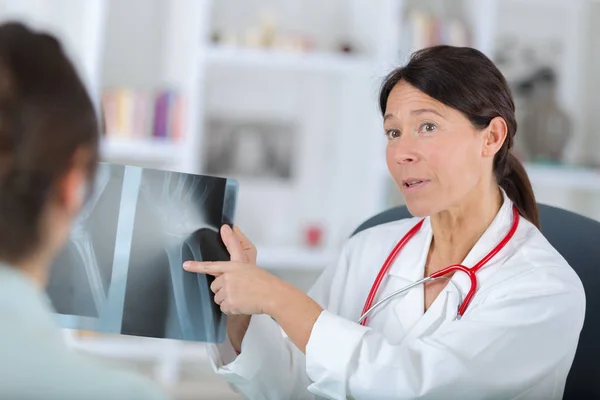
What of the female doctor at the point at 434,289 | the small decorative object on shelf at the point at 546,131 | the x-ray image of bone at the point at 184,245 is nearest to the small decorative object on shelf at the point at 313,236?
the small decorative object on shelf at the point at 546,131

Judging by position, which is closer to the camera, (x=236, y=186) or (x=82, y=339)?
(x=236, y=186)

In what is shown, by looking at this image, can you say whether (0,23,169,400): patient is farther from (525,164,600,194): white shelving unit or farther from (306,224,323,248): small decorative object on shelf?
(525,164,600,194): white shelving unit

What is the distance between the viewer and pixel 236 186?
1508 millimetres

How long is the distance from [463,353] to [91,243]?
0.68 meters

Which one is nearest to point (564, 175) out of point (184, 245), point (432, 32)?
point (432, 32)

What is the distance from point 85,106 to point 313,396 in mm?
1059

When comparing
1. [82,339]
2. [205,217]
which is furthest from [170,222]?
[82,339]

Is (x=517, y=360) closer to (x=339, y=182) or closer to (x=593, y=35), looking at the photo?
(x=339, y=182)

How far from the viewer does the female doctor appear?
136cm

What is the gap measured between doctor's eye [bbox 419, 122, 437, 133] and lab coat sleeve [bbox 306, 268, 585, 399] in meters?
0.35

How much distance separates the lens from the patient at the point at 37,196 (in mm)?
754

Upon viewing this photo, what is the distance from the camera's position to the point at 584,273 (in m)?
1.61

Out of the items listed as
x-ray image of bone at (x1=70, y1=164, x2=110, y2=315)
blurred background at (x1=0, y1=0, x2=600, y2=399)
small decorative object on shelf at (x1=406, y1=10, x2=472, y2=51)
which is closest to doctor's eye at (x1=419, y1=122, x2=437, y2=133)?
x-ray image of bone at (x1=70, y1=164, x2=110, y2=315)

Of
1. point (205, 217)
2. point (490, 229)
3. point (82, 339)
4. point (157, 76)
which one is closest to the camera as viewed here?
point (205, 217)
